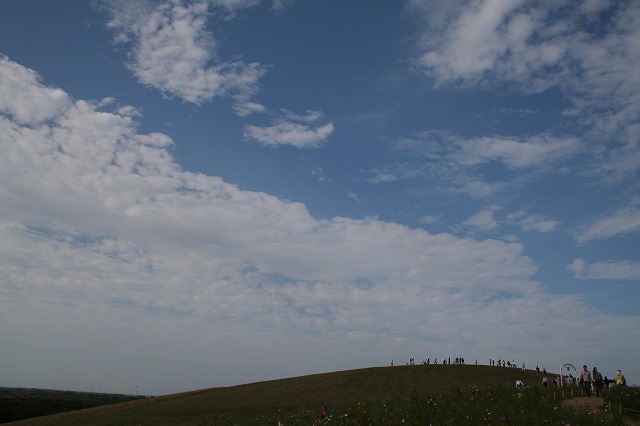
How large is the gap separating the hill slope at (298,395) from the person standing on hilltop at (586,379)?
13.3 m

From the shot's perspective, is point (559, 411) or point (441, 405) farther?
point (441, 405)

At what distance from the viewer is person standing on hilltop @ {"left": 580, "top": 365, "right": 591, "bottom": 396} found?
83.8 ft

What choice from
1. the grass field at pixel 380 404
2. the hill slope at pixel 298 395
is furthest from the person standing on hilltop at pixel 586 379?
the hill slope at pixel 298 395

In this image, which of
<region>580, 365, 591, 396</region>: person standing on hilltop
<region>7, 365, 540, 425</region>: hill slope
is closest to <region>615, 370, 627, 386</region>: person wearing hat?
<region>580, 365, 591, 396</region>: person standing on hilltop

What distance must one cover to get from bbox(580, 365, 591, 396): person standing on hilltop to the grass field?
0.68 meters

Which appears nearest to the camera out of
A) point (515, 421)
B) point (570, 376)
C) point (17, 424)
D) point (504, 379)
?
point (515, 421)

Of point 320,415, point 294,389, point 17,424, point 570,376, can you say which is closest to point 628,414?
point 320,415

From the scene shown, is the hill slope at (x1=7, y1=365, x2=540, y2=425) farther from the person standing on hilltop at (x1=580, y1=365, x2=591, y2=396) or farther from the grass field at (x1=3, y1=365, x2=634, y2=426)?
the person standing on hilltop at (x1=580, y1=365, x2=591, y2=396)

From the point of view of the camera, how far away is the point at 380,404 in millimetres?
20562

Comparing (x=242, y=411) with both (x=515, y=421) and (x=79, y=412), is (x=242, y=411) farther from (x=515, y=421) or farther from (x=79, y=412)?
(x=515, y=421)

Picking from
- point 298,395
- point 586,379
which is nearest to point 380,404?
point 586,379

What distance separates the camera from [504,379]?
53.6 metres

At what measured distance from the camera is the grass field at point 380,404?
613 inches

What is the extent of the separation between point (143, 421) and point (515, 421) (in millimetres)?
36381
